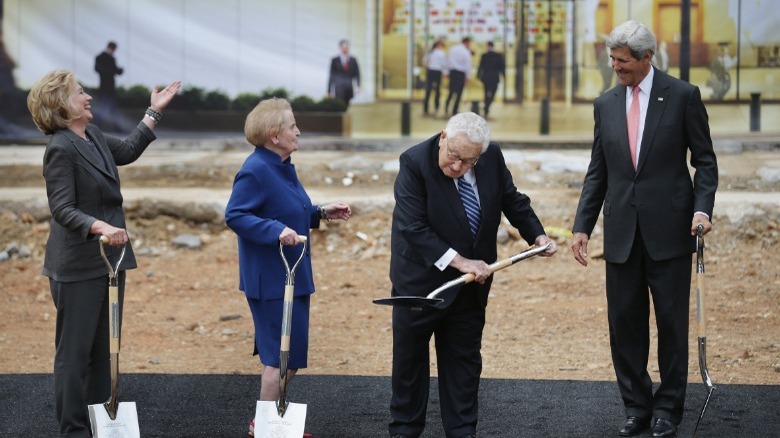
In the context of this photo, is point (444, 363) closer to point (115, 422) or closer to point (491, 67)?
point (115, 422)

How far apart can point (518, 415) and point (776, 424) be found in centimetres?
125

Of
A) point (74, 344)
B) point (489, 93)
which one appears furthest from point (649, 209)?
point (489, 93)

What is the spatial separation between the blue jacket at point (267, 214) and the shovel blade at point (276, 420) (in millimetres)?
540

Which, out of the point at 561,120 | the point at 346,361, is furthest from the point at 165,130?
the point at 346,361

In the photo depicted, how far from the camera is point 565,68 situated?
624 inches

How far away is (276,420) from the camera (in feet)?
17.6

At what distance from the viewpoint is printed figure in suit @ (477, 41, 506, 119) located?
15.9 meters

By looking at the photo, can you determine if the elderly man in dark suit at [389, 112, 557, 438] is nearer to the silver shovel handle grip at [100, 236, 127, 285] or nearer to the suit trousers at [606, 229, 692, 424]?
the suit trousers at [606, 229, 692, 424]

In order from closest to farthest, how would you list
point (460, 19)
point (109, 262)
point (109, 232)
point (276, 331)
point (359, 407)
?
point (109, 232) < point (109, 262) < point (276, 331) < point (359, 407) < point (460, 19)

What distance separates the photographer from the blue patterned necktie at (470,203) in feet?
17.6

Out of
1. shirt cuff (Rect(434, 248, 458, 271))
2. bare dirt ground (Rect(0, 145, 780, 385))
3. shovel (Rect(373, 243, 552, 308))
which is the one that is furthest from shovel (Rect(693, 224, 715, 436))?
bare dirt ground (Rect(0, 145, 780, 385))

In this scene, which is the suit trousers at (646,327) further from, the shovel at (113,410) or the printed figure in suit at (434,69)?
the printed figure in suit at (434,69)

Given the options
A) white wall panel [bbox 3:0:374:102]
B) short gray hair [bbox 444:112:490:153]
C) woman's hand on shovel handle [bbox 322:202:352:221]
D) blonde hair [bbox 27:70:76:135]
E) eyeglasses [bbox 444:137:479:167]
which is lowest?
woman's hand on shovel handle [bbox 322:202:352:221]

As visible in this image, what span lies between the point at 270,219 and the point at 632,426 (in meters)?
1.97
